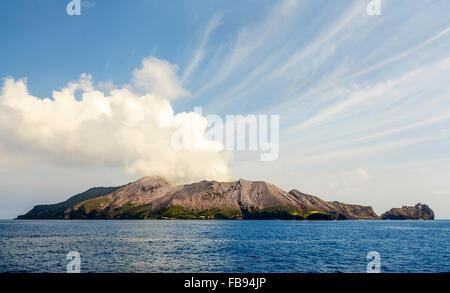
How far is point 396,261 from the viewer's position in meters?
63.0

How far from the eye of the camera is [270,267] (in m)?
54.0

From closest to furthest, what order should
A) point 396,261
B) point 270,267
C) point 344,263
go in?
1. point 270,267
2. point 344,263
3. point 396,261
